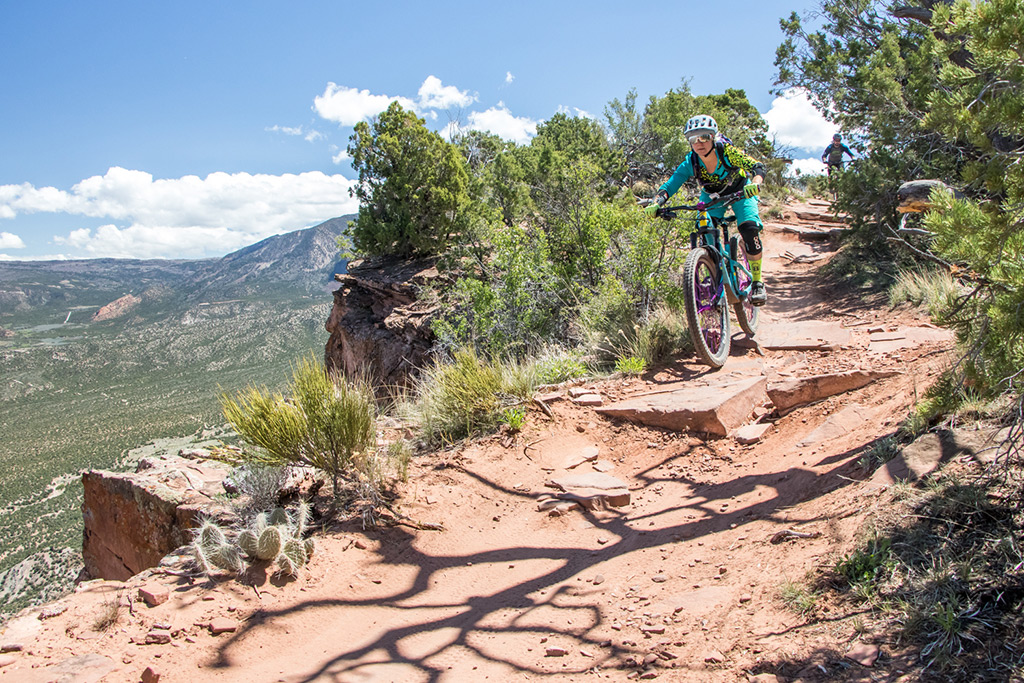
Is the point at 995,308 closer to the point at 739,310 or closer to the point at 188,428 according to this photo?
the point at 739,310

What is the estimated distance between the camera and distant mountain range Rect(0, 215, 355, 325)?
141m

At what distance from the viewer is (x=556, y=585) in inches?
130

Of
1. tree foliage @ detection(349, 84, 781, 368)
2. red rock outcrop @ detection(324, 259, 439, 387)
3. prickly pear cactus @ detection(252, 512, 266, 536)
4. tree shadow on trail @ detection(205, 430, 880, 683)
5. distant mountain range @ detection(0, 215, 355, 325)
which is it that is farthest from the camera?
distant mountain range @ detection(0, 215, 355, 325)

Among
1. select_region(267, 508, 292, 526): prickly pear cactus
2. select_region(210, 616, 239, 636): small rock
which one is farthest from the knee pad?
select_region(210, 616, 239, 636): small rock

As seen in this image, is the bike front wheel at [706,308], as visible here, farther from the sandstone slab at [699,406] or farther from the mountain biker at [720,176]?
the mountain biker at [720,176]

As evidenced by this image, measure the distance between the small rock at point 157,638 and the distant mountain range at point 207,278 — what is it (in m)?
135

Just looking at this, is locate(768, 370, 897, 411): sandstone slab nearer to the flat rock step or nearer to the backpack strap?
the backpack strap

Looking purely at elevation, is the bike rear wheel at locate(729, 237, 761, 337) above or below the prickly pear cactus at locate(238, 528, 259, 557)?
above

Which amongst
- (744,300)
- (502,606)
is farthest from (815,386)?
(502,606)

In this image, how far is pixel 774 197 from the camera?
21.1 metres

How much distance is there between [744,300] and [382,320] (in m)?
10.1

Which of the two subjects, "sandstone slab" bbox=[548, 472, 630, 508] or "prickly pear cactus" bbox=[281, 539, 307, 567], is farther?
"sandstone slab" bbox=[548, 472, 630, 508]

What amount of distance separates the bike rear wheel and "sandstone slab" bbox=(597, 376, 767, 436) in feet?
3.85

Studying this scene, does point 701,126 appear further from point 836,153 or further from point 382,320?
point 836,153
